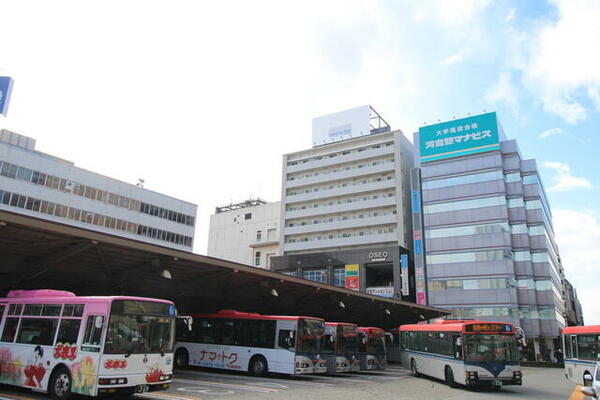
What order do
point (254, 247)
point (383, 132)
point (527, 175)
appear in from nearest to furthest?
point (527, 175) → point (383, 132) → point (254, 247)

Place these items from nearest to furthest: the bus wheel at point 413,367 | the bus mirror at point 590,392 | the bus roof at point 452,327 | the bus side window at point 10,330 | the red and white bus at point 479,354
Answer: the bus mirror at point 590,392 → the bus side window at point 10,330 → the red and white bus at point 479,354 → the bus roof at point 452,327 → the bus wheel at point 413,367

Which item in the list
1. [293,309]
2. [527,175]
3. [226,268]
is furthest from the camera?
[527,175]

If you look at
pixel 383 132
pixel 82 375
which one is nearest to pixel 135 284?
pixel 82 375

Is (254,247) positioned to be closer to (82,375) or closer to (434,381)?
(434,381)

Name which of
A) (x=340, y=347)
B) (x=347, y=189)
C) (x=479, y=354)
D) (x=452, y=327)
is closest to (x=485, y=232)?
(x=347, y=189)

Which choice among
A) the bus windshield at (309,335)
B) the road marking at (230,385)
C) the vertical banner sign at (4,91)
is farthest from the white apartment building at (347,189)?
the road marking at (230,385)

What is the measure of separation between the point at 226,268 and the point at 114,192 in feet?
112

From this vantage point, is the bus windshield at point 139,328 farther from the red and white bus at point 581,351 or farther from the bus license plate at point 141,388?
the red and white bus at point 581,351

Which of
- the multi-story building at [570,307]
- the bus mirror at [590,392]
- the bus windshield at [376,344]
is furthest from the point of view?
the multi-story building at [570,307]

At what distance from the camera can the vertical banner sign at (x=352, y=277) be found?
5381 centimetres

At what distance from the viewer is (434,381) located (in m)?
18.3

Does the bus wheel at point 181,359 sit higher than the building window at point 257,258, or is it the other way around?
the building window at point 257,258

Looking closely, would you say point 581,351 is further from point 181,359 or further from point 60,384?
A: point 60,384

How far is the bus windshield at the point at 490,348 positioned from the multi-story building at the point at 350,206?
36.5 meters
